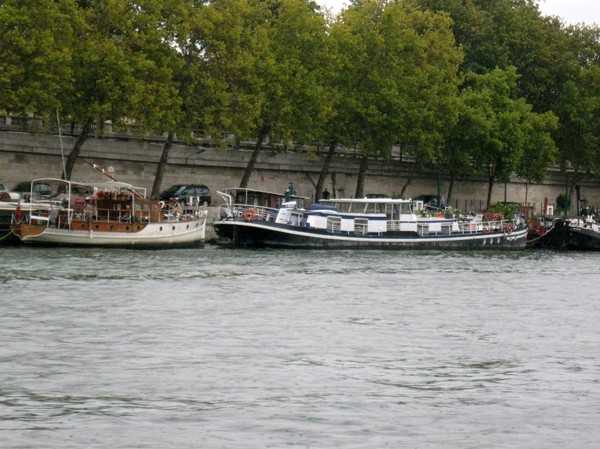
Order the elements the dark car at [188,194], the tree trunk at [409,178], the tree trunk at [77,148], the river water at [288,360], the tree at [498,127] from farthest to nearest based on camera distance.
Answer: the tree at [498,127]
the tree trunk at [409,178]
the dark car at [188,194]
the tree trunk at [77,148]
the river water at [288,360]

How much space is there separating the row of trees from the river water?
18.0m

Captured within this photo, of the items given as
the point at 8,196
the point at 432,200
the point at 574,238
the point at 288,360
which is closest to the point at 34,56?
the point at 8,196

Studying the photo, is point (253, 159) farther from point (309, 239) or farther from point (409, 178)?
point (409, 178)

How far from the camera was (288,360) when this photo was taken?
3038 cm

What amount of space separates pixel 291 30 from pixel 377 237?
15.5 m

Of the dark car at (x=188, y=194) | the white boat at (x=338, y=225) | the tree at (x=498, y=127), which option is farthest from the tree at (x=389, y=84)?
the white boat at (x=338, y=225)

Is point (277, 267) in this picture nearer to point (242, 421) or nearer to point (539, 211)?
point (242, 421)

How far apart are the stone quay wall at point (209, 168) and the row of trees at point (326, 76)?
153 cm

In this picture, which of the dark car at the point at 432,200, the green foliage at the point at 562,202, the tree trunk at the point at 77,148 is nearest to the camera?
the tree trunk at the point at 77,148

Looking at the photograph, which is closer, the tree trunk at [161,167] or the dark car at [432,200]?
the tree trunk at [161,167]

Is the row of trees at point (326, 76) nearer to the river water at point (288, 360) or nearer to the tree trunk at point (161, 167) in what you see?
the tree trunk at point (161, 167)

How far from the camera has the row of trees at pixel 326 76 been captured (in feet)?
228

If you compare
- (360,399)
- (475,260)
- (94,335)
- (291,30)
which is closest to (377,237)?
(475,260)

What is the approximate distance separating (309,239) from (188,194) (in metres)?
12.4
